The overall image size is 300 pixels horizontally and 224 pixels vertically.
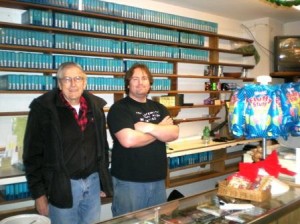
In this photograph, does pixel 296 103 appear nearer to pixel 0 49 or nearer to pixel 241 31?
pixel 0 49

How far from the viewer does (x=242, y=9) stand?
4.87 meters

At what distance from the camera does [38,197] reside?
1807mm

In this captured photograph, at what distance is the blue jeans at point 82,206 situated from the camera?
72.0 inches

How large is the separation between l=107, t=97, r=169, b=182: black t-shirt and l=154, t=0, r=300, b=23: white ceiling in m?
2.76

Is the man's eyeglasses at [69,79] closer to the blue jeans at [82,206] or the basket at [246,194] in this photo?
the blue jeans at [82,206]

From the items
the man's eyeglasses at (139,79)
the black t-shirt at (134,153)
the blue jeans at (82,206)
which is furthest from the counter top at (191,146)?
the blue jeans at (82,206)

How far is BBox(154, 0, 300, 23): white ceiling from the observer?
4473 mm

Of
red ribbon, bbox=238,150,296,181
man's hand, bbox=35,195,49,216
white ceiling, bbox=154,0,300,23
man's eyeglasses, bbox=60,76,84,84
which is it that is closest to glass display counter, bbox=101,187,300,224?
red ribbon, bbox=238,150,296,181

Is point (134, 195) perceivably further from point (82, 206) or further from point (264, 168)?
point (264, 168)

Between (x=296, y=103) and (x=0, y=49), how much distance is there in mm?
2633

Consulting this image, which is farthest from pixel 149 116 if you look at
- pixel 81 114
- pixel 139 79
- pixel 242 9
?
pixel 242 9

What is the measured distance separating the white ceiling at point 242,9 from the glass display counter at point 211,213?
353cm

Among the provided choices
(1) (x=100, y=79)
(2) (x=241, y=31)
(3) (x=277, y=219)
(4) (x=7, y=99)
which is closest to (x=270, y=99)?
(3) (x=277, y=219)

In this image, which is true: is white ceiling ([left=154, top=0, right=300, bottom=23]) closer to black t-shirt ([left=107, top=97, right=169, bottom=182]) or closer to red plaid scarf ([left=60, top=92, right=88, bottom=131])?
black t-shirt ([left=107, top=97, right=169, bottom=182])
